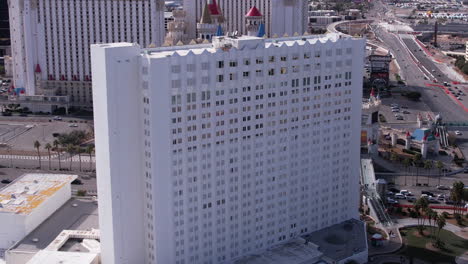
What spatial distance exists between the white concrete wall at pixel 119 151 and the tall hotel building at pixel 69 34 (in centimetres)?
11333

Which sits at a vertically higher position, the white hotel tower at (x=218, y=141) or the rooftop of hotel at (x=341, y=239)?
the white hotel tower at (x=218, y=141)

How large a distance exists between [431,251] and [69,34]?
421 feet

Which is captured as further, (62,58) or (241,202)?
(62,58)

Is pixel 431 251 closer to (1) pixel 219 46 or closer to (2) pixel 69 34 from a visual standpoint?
(1) pixel 219 46

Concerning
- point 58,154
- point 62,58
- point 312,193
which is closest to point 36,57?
point 62,58

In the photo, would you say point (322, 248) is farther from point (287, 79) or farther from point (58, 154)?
point (58, 154)

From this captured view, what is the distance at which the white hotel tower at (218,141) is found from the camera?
3120 inches

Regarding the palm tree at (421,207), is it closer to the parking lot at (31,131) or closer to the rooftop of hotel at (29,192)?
the rooftop of hotel at (29,192)

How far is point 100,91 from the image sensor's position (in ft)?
261

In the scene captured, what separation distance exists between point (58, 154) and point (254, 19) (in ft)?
245

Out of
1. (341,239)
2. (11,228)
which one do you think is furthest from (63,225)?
(341,239)

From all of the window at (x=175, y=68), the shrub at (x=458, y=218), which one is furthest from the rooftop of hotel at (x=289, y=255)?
the shrub at (x=458, y=218)

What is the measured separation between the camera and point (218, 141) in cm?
8412

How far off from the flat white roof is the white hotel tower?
86.1 inches
